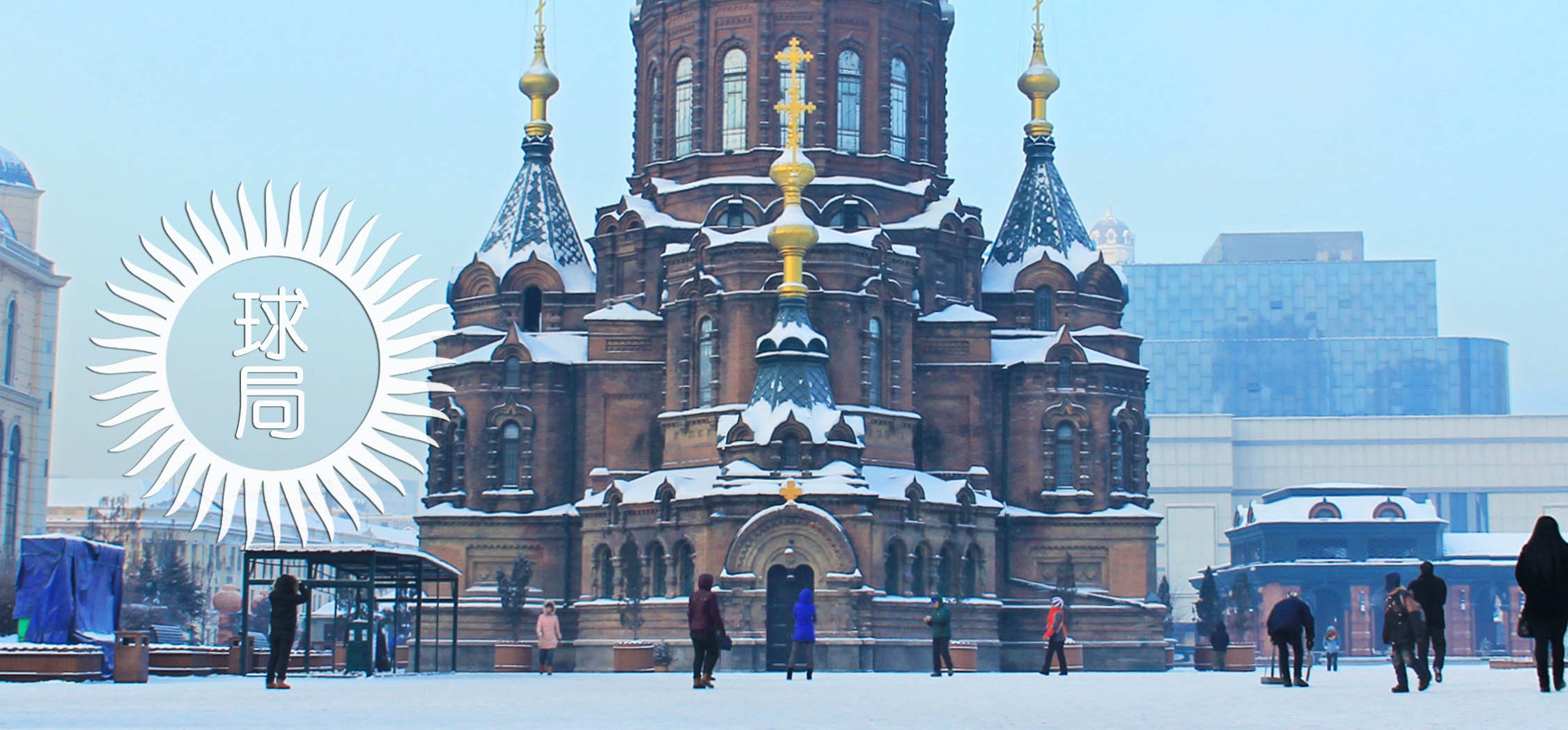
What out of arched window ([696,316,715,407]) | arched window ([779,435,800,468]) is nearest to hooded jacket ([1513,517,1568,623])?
arched window ([779,435,800,468])

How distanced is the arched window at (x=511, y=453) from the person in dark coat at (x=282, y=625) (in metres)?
28.3

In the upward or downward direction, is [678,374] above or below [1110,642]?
above

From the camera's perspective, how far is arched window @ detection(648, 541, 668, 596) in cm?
5034

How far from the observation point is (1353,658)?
8506cm

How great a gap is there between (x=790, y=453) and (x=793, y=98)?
29.6 feet

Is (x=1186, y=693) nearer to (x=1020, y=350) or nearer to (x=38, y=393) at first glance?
(x=1020, y=350)

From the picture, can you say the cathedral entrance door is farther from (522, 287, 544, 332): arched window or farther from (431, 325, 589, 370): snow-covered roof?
(522, 287, 544, 332): arched window

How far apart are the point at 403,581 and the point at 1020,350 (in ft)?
71.5

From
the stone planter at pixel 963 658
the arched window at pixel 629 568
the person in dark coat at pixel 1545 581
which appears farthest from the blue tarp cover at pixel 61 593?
the arched window at pixel 629 568

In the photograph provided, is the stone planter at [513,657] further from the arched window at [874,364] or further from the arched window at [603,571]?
the arched window at [874,364]

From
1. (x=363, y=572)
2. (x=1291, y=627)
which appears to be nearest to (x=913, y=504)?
(x=363, y=572)

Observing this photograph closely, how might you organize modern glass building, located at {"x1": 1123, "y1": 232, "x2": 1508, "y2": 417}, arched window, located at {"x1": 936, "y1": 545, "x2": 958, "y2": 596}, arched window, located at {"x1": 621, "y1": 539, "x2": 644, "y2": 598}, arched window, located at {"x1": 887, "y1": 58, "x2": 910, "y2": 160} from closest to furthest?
arched window, located at {"x1": 936, "y1": 545, "x2": 958, "y2": 596}, arched window, located at {"x1": 621, "y1": 539, "x2": 644, "y2": 598}, arched window, located at {"x1": 887, "y1": 58, "x2": 910, "y2": 160}, modern glass building, located at {"x1": 1123, "y1": 232, "x2": 1508, "y2": 417}

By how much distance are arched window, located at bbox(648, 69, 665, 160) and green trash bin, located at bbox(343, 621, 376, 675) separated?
25839 mm

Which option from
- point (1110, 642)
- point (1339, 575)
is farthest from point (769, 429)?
point (1339, 575)
